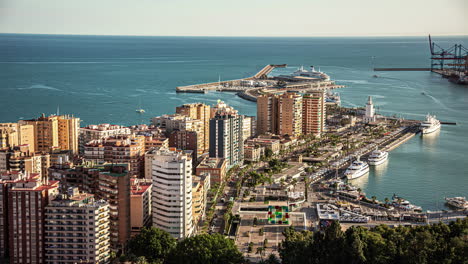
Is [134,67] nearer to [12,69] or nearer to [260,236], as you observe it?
[12,69]

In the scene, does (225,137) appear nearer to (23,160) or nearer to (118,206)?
(23,160)

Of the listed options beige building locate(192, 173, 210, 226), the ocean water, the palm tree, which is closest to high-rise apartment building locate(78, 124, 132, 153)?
beige building locate(192, 173, 210, 226)

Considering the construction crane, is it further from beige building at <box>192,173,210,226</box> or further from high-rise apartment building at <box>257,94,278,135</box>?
beige building at <box>192,173,210,226</box>

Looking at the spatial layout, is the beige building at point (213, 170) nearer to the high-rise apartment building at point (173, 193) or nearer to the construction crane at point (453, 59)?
the high-rise apartment building at point (173, 193)

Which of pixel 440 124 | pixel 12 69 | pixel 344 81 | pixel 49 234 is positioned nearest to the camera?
pixel 49 234

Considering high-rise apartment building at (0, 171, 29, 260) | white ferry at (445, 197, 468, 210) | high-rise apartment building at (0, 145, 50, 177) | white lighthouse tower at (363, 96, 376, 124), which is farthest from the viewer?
white lighthouse tower at (363, 96, 376, 124)

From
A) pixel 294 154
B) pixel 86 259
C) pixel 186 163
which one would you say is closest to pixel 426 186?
pixel 294 154

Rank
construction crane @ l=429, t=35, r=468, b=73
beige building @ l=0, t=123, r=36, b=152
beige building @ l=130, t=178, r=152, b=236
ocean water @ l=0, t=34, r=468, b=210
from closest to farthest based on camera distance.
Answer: beige building @ l=130, t=178, r=152, b=236
beige building @ l=0, t=123, r=36, b=152
ocean water @ l=0, t=34, r=468, b=210
construction crane @ l=429, t=35, r=468, b=73
